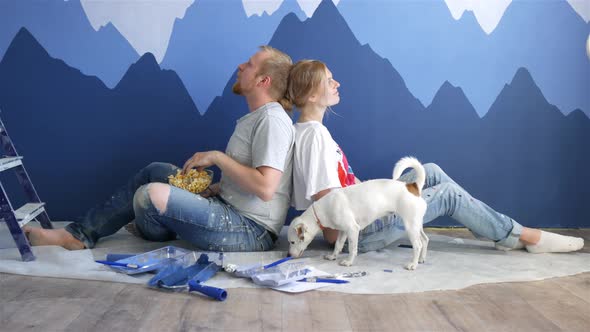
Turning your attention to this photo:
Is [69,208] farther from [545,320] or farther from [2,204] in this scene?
[545,320]

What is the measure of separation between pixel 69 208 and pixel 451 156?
74.1 inches

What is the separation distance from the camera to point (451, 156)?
3.02 metres

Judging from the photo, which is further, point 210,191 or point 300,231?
point 210,191

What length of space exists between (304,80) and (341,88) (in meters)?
0.64

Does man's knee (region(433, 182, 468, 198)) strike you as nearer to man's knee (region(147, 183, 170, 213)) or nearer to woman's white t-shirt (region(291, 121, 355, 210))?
woman's white t-shirt (region(291, 121, 355, 210))

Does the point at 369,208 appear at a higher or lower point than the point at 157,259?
higher

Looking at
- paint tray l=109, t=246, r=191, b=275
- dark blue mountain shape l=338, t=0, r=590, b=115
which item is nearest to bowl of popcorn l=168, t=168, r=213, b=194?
paint tray l=109, t=246, r=191, b=275

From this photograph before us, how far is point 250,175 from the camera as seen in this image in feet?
7.27

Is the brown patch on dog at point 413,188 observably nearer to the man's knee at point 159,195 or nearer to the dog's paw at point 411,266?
the dog's paw at point 411,266

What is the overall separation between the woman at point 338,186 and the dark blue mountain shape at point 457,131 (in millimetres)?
489

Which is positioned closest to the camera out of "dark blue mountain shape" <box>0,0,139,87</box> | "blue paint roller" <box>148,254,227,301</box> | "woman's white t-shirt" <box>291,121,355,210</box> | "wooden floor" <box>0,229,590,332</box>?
"wooden floor" <box>0,229,590,332</box>

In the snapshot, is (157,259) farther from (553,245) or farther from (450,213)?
(553,245)

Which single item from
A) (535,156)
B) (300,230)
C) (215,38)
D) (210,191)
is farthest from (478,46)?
(210,191)

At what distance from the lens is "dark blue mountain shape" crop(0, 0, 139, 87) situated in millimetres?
2936
